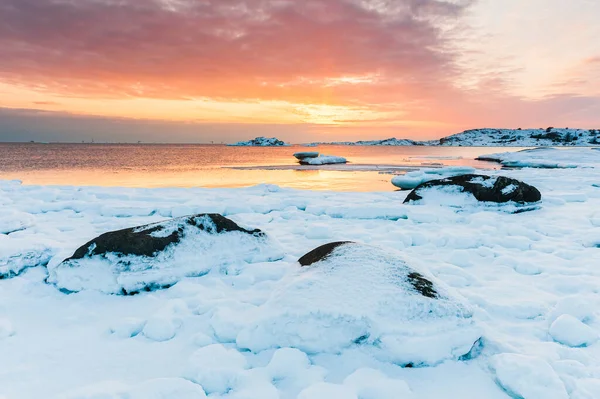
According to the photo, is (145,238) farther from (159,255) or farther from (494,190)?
(494,190)

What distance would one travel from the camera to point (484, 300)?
3.36 meters

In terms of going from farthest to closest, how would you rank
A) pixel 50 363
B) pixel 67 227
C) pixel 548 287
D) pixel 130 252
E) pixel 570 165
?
pixel 570 165 < pixel 67 227 < pixel 130 252 < pixel 548 287 < pixel 50 363

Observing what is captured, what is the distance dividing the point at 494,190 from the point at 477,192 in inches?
14.2

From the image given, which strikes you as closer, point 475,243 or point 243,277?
point 243,277

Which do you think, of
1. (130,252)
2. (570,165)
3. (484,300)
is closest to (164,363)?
(130,252)

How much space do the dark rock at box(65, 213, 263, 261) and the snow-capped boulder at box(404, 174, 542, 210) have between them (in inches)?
208

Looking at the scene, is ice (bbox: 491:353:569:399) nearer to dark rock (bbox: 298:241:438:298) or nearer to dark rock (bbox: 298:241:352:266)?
dark rock (bbox: 298:241:438:298)

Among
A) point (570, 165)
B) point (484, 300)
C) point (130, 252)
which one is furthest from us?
point (570, 165)

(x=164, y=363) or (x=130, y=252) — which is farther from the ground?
(x=130, y=252)

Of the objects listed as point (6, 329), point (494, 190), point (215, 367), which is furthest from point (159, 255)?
point (494, 190)

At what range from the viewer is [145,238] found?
161 inches

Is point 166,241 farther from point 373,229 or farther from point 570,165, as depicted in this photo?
point 570,165

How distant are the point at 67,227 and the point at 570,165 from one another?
26701 millimetres

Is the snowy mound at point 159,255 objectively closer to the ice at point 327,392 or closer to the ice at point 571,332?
the ice at point 327,392
